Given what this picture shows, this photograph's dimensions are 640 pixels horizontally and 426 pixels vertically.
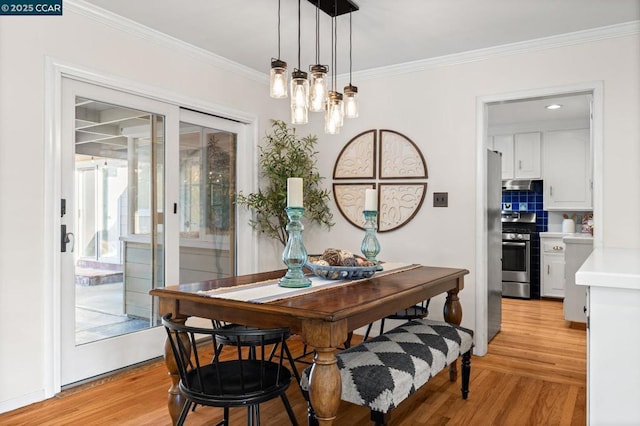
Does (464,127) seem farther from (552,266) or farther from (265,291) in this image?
(552,266)

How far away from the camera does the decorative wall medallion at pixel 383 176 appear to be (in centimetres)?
400

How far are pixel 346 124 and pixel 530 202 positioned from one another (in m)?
3.41

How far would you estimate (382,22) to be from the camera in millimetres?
3105

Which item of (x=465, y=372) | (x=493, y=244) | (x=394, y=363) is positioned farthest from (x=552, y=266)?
(x=394, y=363)

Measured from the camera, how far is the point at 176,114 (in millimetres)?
3531

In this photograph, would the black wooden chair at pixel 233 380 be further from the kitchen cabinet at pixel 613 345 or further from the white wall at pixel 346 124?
the white wall at pixel 346 124

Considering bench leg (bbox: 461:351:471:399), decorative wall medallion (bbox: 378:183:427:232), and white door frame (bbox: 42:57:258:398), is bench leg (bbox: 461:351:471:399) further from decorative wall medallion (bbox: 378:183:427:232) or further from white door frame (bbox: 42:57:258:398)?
white door frame (bbox: 42:57:258:398)

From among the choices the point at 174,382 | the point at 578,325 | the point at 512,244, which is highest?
the point at 512,244

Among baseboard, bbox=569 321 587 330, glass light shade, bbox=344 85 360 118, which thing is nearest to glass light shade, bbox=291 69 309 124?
glass light shade, bbox=344 85 360 118

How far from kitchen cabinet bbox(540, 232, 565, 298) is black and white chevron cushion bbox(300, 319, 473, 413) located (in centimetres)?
393

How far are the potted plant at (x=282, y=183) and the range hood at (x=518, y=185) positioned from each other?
3125mm

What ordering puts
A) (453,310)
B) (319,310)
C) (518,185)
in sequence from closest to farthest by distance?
(319,310), (453,310), (518,185)

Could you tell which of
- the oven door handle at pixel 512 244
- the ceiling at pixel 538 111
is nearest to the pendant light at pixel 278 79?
the ceiling at pixel 538 111

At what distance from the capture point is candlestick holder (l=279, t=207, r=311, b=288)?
84.1 inches
